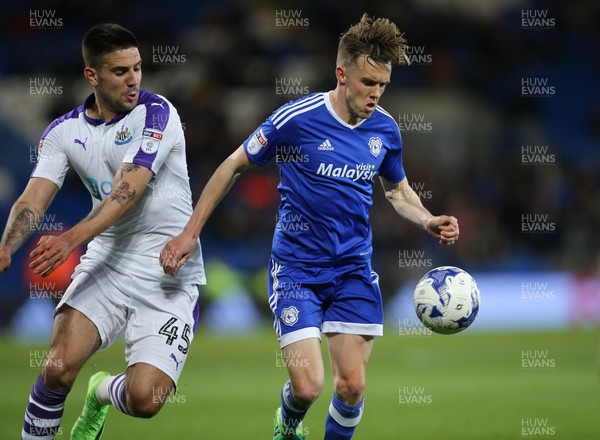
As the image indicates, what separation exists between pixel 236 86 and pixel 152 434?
1161cm

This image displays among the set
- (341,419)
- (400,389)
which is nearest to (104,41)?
(341,419)

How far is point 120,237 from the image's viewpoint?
5.79 metres

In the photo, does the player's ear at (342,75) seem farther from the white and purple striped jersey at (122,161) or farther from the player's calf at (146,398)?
the player's calf at (146,398)

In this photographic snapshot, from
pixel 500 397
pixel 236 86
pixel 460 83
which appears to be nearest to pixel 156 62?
pixel 236 86

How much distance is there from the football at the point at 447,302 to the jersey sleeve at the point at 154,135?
1.84m

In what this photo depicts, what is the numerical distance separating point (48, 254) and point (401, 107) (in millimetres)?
14771

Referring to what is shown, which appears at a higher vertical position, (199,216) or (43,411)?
(199,216)

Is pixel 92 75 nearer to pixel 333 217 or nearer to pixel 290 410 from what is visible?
pixel 333 217

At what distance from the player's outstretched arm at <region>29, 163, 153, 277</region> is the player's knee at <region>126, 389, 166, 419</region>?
2.99 ft

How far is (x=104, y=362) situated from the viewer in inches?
465

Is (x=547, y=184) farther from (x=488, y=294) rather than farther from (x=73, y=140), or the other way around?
(x=73, y=140)

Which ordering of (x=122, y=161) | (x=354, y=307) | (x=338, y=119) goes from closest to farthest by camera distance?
A: (x=122, y=161) → (x=354, y=307) → (x=338, y=119)

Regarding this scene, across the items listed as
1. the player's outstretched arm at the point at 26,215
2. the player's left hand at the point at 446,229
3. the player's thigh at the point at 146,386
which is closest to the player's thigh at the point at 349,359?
the player's left hand at the point at 446,229

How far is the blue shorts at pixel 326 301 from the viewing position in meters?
5.88
